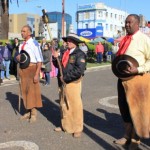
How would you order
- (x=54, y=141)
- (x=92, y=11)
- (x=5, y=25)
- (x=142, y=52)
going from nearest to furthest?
(x=142, y=52) < (x=54, y=141) < (x=5, y=25) < (x=92, y=11)

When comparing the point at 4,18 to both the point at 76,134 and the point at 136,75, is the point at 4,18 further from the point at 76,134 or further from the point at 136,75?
the point at 136,75

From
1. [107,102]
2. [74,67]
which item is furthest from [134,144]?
[107,102]

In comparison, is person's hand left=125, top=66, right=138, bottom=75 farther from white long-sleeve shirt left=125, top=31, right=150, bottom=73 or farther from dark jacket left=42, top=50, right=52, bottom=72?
dark jacket left=42, top=50, right=52, bottom=72

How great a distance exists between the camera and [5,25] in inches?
847

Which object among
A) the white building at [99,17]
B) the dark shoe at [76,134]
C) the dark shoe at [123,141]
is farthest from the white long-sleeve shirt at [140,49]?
the white building at [99,17]

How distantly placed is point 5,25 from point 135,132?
16.9m

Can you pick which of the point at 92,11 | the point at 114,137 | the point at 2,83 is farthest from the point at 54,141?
the point at 92,11

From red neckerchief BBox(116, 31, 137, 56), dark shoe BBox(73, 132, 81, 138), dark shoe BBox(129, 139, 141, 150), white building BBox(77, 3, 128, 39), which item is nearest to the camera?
red neckerchief BBox(116, 31, 137, 56)

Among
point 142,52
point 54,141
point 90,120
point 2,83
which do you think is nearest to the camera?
point 142,52

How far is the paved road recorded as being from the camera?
6152 millimetres

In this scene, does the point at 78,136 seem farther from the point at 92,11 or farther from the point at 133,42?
the point at 92,11

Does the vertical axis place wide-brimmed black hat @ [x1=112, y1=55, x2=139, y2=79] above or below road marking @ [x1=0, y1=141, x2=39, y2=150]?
above

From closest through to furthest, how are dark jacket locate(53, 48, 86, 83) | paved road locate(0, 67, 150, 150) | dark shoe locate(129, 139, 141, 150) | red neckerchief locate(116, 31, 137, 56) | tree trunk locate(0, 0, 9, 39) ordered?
red neckerchief locate(116, 31, 137, 56)
dark shoe locate(129, 139, 141, 150)
paved road locate(0, 67, 150, 150)
dark jacket locate(53, 48, 86, 83)
tree trunk locate(0, 0, 9, 39)

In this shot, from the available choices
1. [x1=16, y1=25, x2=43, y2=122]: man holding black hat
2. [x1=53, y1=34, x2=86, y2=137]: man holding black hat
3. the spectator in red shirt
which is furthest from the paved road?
the spectator in red shirt
